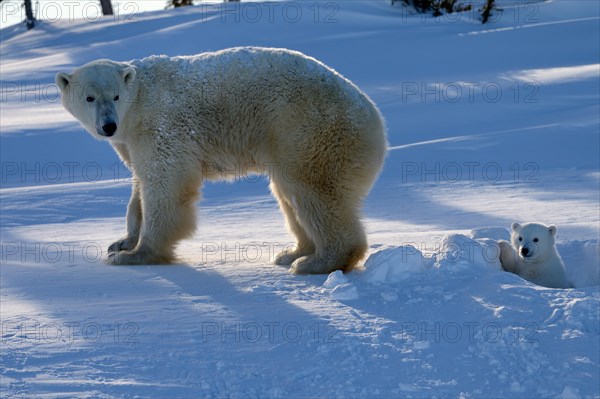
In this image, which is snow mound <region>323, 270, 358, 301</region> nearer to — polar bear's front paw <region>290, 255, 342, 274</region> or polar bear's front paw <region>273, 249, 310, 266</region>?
polar bear's front paw <region>290, 255, 342, 274</region>

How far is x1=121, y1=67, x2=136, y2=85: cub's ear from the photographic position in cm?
578

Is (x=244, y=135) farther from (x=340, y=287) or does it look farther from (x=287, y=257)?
(x=340, y=287)

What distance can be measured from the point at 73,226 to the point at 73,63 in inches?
398

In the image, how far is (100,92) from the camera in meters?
5.74

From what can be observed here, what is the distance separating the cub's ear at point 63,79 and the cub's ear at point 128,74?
40 centimetres

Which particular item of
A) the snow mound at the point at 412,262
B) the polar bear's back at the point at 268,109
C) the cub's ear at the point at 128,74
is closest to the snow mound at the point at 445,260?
the snow mound at the point at 412,262

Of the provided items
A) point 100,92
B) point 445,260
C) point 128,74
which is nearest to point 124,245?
point 100,92

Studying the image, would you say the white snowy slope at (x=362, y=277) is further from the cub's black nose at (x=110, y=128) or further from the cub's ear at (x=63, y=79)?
the cub's ear at (x=63, y=79)

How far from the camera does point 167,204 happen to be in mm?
5766

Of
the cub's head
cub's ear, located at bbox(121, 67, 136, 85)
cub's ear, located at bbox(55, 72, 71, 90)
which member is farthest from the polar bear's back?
the cub's head

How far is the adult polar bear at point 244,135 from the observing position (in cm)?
544

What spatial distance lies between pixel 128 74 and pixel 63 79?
49 centimetres

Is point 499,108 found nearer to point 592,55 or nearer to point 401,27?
point 592,55

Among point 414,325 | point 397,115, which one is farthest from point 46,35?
point 414,325
